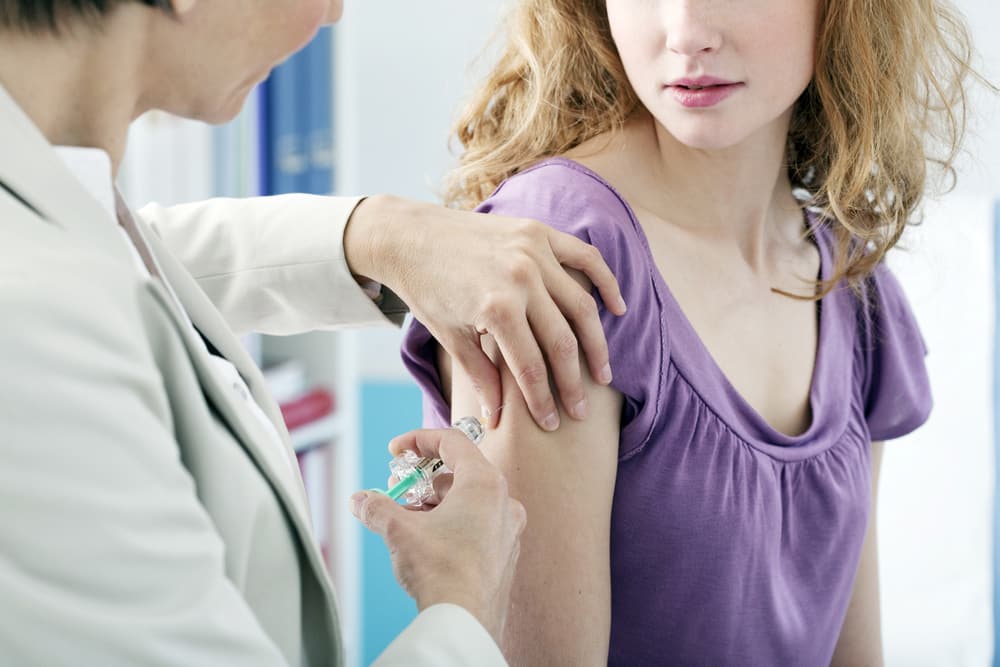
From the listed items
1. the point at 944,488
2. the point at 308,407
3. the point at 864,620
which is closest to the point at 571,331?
the point at 864,620

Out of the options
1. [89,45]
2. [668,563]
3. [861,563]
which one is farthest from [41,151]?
[861,563]

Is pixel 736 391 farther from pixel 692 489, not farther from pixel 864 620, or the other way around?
pixel 864 620

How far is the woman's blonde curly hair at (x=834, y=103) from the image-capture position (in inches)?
46.9

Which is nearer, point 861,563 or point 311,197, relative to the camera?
point 311,197

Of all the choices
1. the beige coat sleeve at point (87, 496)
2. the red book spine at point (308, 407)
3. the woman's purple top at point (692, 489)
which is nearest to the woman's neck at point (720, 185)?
the woman's purple top at point (692, 489)

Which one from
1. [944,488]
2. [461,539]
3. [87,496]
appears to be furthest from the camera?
[944,488]

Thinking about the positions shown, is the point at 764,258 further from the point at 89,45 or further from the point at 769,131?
the point at 89,45

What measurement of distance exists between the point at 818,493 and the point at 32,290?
855mm

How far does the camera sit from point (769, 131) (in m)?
1.25

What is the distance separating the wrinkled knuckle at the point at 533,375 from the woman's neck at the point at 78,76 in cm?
37

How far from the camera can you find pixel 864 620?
4.57 ft

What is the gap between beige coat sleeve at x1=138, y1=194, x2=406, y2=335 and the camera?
106 centimetres

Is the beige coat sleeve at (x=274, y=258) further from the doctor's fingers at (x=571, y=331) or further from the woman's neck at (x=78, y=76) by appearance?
the woman's neck at (x=78, y=76)

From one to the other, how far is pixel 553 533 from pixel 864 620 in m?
0.59
